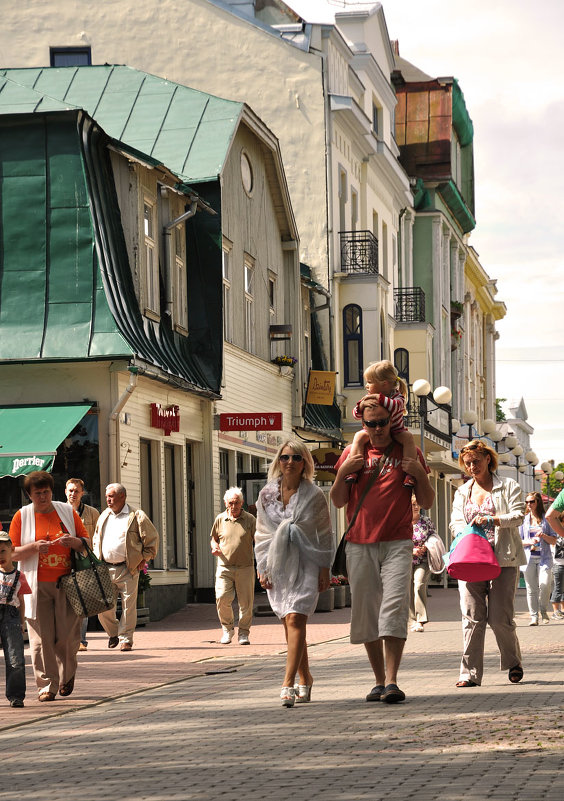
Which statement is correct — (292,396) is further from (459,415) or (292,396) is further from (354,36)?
(459,415)

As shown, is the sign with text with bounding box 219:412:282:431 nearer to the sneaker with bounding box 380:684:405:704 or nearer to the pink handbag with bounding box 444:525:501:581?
the pink handbag with bounding box 444:525:501:581

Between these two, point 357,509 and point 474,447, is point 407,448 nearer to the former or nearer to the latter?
point 357,509

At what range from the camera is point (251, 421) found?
2592 cm

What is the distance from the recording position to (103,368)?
70.8 ft

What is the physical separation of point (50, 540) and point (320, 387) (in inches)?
885

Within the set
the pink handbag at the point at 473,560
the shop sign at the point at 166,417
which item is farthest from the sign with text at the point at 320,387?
the pink handbag at the point at 473,560

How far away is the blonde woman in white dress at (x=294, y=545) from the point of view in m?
10.6

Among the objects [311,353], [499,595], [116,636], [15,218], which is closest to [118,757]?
[499,595]

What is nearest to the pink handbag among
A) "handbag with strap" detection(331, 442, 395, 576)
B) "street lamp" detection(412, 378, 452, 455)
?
"handbag with strap" detection(331, 442, 395, 576)

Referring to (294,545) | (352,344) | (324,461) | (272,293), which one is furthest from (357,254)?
(294,545)

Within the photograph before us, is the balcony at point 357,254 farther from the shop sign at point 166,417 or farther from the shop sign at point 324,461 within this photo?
the shop sign at point 166,417

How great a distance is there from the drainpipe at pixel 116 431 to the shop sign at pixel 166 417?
182cm

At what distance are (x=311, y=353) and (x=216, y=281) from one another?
9.98 metres

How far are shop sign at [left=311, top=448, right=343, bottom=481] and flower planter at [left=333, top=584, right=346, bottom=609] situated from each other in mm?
4522
